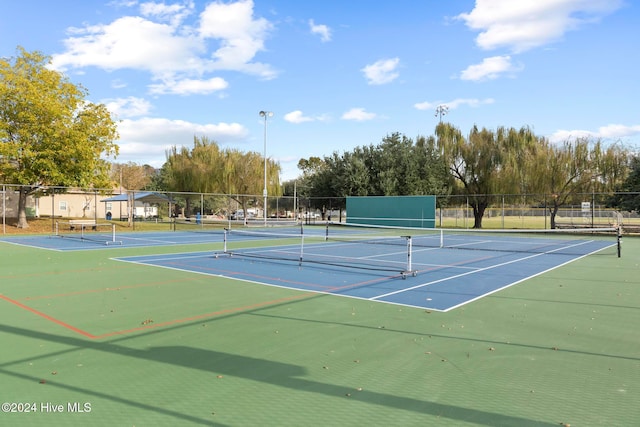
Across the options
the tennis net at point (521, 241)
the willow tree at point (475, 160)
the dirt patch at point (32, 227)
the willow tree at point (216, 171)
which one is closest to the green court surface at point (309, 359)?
the tennis net at point (521, 241)

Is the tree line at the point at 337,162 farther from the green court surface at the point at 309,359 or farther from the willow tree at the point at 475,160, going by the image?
the green court surface at the point at 309,359

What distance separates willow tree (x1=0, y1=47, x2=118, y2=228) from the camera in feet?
86.9

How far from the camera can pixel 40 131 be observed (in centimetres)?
2700

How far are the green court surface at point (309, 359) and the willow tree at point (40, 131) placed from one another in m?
21.7

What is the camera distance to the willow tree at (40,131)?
2648 centimetres

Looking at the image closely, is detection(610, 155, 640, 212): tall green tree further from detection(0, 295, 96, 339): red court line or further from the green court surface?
detection(0, 295, 96, 339): red court line

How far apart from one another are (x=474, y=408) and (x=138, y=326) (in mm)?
4395

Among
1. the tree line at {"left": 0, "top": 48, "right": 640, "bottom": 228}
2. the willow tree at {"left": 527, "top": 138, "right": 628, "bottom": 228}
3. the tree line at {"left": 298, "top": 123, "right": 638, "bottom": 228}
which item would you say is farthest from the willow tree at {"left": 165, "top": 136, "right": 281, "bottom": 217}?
the willow tree at {"left": 527, "top": 138, "right": 628, "bottom": 228}

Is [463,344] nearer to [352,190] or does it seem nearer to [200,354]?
[200,354]

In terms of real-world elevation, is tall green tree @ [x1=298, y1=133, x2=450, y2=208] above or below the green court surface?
above

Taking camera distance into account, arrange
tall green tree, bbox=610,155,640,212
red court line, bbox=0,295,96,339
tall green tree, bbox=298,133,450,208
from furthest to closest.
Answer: tall green tree, bbox=298,133,450,208
tall green tree, bbox=610,155,640,212
red court line, bbox=0,295,96,339

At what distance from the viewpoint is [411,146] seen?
41688mm

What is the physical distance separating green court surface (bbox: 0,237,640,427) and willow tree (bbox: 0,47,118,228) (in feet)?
71.3

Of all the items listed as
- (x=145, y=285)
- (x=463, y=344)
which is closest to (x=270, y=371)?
(x=463, y=344)
